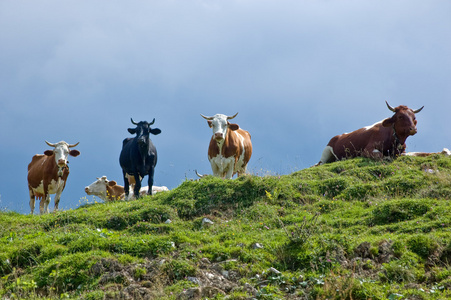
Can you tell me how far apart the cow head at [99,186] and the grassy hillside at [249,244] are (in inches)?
375

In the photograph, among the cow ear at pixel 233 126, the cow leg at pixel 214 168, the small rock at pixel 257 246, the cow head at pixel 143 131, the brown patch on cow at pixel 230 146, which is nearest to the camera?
the small rock at pixel 257 246

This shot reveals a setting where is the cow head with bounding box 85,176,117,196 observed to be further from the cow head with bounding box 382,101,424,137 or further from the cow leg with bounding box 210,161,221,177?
the cow head with bounding box 382,101,424,137

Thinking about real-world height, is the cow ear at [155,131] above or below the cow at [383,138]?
above

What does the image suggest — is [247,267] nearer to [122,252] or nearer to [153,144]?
[122,252]

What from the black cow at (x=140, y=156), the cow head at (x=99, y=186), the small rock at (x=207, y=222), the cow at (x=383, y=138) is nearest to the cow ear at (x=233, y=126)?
the black cow at (x=140, y=156)

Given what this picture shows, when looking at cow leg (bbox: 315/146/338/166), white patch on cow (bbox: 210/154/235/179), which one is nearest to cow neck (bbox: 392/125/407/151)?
cow leg (bbox: 315/146/338/166)

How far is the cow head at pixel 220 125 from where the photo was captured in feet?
56.8

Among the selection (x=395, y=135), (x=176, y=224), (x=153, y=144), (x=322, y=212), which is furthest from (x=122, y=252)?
(x=395, y=135)

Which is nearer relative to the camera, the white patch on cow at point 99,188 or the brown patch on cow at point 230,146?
the brown patch on cow at point 230,146

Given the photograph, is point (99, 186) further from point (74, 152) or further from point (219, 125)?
point (219, 125)

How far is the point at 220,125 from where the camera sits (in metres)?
17.8

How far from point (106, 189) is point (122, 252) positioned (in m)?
14.5

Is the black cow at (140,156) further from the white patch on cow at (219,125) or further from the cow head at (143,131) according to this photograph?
the white patch on cow at (219,125)

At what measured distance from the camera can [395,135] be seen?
18031 mm
